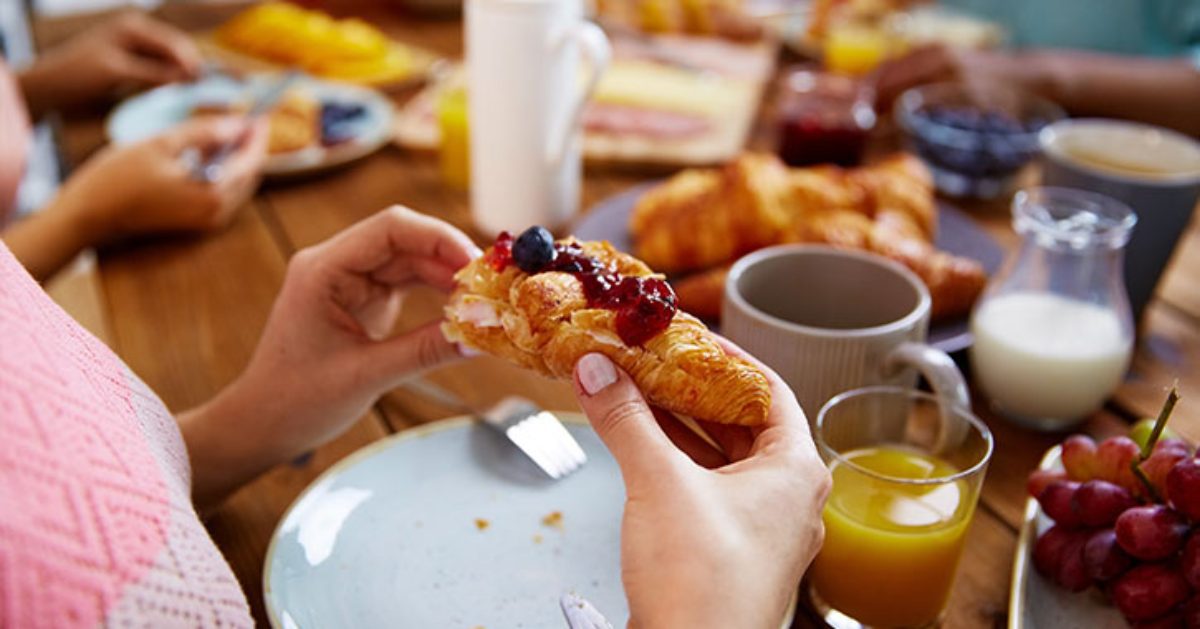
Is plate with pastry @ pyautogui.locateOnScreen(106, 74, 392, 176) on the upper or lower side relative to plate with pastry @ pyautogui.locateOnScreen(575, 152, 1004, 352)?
lower

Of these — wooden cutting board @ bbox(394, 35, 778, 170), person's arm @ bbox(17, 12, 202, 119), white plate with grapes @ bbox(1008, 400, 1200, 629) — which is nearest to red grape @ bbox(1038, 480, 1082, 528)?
white plate with grapes @ bbox(1008, 400, 1200, 629)

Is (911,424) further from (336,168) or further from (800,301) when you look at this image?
(336,168)

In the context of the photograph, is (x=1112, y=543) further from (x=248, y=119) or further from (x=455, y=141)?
(x=248, y=119)

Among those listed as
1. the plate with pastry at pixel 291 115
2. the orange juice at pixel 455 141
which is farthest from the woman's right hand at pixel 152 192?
the orange juice at pixel 455 141

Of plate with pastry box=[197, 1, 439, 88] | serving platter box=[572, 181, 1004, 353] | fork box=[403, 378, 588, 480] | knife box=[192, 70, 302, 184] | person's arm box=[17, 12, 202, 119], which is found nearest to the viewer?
fork box=[403, 378, 588, 480]

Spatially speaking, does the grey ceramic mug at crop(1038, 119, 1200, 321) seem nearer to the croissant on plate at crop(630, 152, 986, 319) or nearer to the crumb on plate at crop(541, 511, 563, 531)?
the croissant on plate at crop(630, 152, 986, 319)

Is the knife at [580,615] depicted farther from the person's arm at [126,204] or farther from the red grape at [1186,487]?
the person's arm at [126,204]
